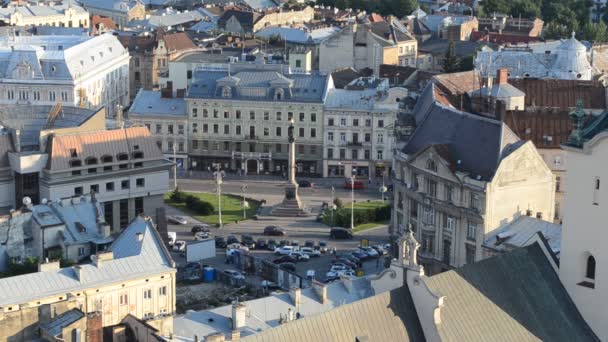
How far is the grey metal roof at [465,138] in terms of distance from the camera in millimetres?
95938

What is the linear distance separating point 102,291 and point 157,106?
64.6 meters

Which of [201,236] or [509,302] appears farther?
[201,236]

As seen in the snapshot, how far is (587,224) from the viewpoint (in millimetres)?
62500

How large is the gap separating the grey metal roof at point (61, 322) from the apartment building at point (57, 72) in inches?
2687

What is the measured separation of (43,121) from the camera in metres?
114

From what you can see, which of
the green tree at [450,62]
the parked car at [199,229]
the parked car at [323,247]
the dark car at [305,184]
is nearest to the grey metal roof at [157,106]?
the dark car at [305,184]

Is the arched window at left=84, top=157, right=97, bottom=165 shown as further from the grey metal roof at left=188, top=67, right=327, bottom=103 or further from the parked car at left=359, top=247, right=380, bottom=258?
the grey metal roof at left=188, top=67, right=327, bottom=103

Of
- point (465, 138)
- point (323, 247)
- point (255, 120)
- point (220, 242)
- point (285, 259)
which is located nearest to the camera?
Result: point (465, 138)

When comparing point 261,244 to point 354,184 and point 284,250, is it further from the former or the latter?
point 354,184

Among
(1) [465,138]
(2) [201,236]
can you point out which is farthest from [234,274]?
(1) [465,138]

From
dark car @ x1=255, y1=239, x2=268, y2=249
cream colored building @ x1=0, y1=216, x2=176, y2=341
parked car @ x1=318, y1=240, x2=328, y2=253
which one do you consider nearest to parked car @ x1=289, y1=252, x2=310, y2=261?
parked car @ x1=318, y1=240, x2=328, y2=253

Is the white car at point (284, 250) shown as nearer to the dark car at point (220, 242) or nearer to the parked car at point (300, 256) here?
the parked car at point (300, 256)

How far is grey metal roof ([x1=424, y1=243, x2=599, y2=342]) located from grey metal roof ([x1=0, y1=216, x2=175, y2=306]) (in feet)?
93.1

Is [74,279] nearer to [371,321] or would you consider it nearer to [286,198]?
[371,321]
